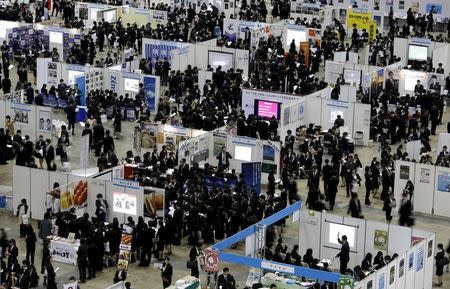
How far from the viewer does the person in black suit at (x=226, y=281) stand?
3719 centimetres


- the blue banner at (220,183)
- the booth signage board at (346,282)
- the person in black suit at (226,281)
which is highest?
the blue banner at (220,183)

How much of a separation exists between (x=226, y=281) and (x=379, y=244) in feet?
15.5

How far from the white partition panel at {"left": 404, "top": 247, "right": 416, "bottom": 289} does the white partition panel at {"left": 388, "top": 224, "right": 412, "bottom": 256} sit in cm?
110

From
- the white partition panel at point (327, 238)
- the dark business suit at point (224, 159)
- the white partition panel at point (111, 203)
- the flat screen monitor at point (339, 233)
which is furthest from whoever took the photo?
the dark business suit at point (224, 159)

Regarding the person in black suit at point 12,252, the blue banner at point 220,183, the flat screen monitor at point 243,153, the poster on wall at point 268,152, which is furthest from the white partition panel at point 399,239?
the flat screen monitor at point 243,153

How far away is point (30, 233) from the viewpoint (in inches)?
1593

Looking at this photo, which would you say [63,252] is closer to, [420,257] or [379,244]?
[379,244]

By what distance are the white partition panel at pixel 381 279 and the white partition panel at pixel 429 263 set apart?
2.41m

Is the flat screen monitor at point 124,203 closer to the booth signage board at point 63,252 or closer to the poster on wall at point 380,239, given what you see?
the booth signage board at point 63,252

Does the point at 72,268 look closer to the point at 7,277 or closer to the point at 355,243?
the point at 7,277

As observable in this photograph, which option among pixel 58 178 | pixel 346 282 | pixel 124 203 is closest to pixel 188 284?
pixel 346 282

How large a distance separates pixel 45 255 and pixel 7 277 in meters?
1.62

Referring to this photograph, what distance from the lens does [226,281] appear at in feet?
122

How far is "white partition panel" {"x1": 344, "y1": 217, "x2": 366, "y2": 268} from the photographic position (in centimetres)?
3953
